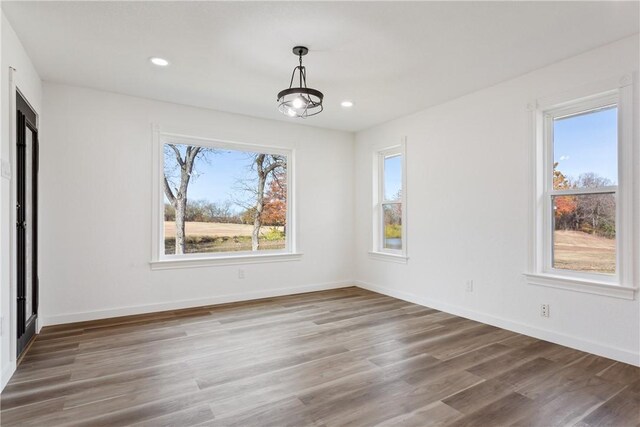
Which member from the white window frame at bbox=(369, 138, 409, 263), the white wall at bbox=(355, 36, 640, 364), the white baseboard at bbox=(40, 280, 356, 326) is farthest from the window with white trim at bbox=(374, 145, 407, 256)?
the white baseboard at bbox=(40, 280, 356, 326)

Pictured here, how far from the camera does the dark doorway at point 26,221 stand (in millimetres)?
3029

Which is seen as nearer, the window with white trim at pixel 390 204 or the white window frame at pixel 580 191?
the white window frame at pixel 580 191

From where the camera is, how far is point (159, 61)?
330cm

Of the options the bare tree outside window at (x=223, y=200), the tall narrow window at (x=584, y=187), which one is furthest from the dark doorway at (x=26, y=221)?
the tall narrow window at (x=584, y=187)

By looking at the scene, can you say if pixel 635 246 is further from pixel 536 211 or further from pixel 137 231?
pixel 137 231

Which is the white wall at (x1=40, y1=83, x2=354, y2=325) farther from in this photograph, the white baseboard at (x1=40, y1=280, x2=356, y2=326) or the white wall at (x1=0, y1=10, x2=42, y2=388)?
the white wall at (x1=0, y1=10, x2=42, y2=388)

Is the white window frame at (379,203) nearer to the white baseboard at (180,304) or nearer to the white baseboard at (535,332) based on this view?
the white baseboard at (535,332)

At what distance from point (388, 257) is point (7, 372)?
4281 millimetres

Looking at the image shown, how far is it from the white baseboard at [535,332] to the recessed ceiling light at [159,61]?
13.1 ft

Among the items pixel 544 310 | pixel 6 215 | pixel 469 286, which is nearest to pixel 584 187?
pixel 544 310

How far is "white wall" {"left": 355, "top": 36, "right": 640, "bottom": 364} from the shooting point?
2.99m

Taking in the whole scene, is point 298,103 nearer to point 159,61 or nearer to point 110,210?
point 159,61

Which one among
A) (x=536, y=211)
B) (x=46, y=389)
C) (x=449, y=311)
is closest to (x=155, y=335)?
(x=46, y=389)

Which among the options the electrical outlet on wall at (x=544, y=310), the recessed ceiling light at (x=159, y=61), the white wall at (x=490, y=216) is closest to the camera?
the white wall at (x=490, y=216)
